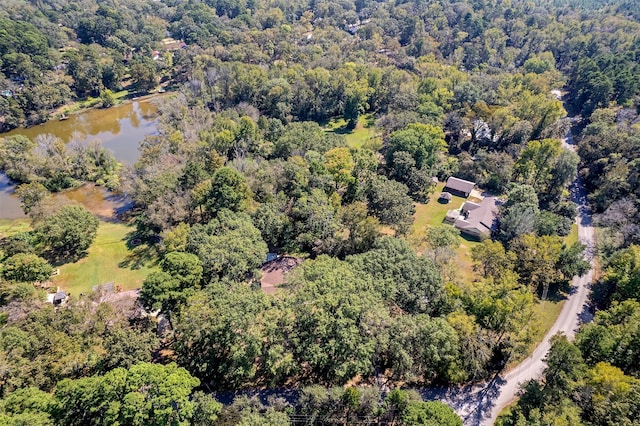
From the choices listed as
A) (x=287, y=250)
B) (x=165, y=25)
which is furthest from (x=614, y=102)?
(x=165, y=25)

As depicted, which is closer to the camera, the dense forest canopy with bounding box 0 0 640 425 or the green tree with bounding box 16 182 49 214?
the dense forest canopy with bounding box 0 0 640 425

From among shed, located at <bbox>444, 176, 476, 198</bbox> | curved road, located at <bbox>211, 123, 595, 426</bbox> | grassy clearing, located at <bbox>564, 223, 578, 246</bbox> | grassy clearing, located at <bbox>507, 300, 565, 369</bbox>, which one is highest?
shed, located at <bbox>444, 176, 476, 198</bbox>

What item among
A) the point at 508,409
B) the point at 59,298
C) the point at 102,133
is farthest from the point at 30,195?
the point at 508,409

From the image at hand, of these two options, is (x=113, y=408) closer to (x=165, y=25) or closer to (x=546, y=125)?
(x=546, y=125)

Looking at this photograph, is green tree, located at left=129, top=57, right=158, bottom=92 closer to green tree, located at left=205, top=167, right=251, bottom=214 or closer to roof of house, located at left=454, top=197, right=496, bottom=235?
green tree, located at left=205, top=167, right=251, bottom=214

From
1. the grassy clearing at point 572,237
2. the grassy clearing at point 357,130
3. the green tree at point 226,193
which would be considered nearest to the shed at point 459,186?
the grassy clearing at point 572,237

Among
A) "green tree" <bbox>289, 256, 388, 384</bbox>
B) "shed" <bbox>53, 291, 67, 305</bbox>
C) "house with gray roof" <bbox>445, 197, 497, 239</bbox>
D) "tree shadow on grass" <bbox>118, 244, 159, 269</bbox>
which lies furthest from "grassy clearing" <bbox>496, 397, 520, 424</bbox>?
"shed" <bbox>53, 291, 67, 305</bbox>
